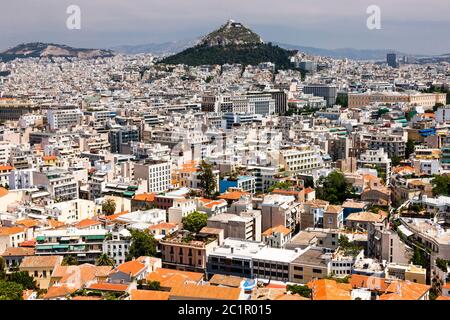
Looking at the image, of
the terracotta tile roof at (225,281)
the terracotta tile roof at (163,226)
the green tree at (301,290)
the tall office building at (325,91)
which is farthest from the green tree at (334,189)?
the tall office building at (325,91)

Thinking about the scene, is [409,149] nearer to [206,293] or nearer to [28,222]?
[28,222]

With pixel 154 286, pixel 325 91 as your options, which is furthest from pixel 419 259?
pixel 325 91

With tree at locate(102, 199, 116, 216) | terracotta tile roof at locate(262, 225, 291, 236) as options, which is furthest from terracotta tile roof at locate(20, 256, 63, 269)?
terracotta tile roof at locate(262, 225, 291, 236)

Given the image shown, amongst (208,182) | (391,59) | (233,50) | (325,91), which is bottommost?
(208,182)

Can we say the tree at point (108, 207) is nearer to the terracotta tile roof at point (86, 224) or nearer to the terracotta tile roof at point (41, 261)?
the terracotta tile roof at point (86, 224)

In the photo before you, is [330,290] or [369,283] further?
[369,283]

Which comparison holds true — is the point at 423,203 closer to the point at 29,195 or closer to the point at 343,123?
the point at 29,195

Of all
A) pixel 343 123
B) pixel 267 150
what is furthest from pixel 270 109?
pixel 267 150
